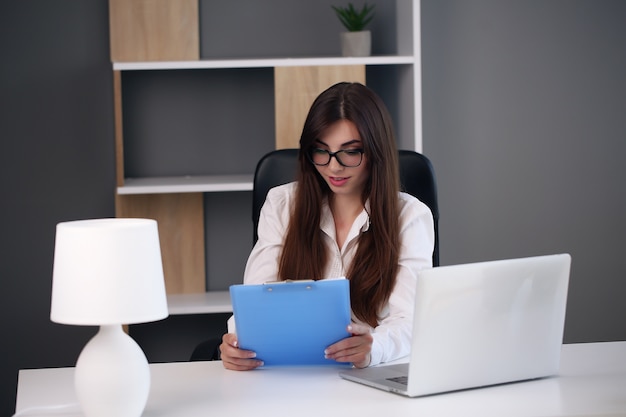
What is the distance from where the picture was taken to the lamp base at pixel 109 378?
160cm

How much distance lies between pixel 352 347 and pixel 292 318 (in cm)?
15

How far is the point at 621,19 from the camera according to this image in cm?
385

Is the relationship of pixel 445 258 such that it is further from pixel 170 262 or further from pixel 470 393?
pixel 470 393

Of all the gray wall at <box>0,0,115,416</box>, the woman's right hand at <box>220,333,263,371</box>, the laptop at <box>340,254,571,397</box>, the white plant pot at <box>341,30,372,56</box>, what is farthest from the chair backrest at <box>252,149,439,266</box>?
the gray wall at <box>0,0,115,416</box>

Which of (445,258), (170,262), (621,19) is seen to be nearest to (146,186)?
(170,262)

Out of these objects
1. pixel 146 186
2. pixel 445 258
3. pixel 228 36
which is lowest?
pixel 445 258

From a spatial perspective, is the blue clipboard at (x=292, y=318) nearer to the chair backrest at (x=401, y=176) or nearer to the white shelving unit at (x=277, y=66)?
the chair backrest at (x=401, y=176)

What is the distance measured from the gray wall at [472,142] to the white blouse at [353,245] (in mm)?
1312

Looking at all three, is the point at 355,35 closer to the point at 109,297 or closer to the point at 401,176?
the point at 401,176

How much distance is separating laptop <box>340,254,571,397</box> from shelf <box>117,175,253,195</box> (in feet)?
4.92

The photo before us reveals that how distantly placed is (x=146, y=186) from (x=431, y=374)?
177 cm

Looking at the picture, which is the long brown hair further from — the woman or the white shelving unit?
the white shelving unit

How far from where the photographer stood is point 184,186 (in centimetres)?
328

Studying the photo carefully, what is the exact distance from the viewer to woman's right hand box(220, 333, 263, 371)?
2004 millimetres
